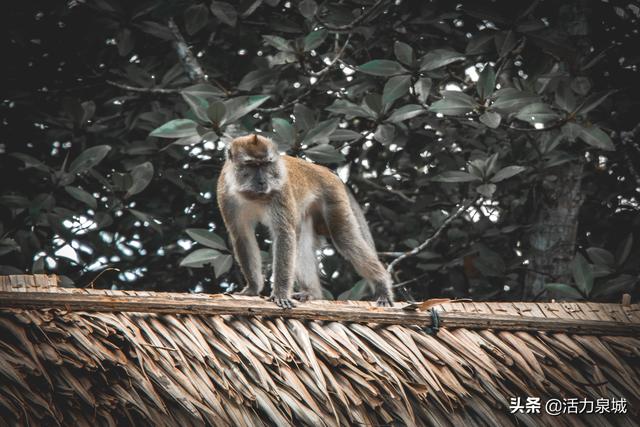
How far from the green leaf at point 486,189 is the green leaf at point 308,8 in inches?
79.4

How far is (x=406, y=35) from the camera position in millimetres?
8586

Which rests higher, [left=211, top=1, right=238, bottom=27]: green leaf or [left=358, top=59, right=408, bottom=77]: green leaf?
[left=211, top=1, right=238, bottom=27]: green leaf

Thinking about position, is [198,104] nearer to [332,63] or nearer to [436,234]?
[332,63]

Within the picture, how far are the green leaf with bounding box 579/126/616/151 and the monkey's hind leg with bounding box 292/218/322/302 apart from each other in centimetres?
231

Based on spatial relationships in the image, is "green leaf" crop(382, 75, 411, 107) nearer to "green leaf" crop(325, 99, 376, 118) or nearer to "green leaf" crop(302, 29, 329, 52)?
"green leaf" crop(325, 99, 376, 118)

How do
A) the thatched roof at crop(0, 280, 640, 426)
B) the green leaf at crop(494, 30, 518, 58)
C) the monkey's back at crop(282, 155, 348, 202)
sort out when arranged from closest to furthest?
1. the thatched roof at crop(0, 280, 640, 426)
2. the green leaf at crop(494, 30, 518, 58)
3. the monkey's back at crop(282, 155, 348, 202)

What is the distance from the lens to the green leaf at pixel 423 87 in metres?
7.48

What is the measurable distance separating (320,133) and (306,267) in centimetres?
110

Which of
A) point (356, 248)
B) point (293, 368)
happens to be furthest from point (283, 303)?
point (356, 248)

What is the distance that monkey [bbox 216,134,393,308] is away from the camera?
22.3 feet

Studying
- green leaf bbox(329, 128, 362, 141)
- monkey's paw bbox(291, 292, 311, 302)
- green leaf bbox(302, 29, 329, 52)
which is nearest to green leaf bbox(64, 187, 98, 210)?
monkey's paw bbox(291, 292, 311, 302)

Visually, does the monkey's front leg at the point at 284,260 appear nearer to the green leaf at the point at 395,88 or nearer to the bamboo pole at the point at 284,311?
the bamboo pole at the point at 284,311

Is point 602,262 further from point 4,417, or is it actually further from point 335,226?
point 4,417

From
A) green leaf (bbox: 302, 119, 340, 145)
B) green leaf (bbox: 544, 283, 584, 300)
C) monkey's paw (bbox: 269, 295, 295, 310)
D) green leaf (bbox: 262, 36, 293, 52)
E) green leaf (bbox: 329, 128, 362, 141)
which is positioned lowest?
monkey's paw (bbox: 269, 295, 295, 310)
